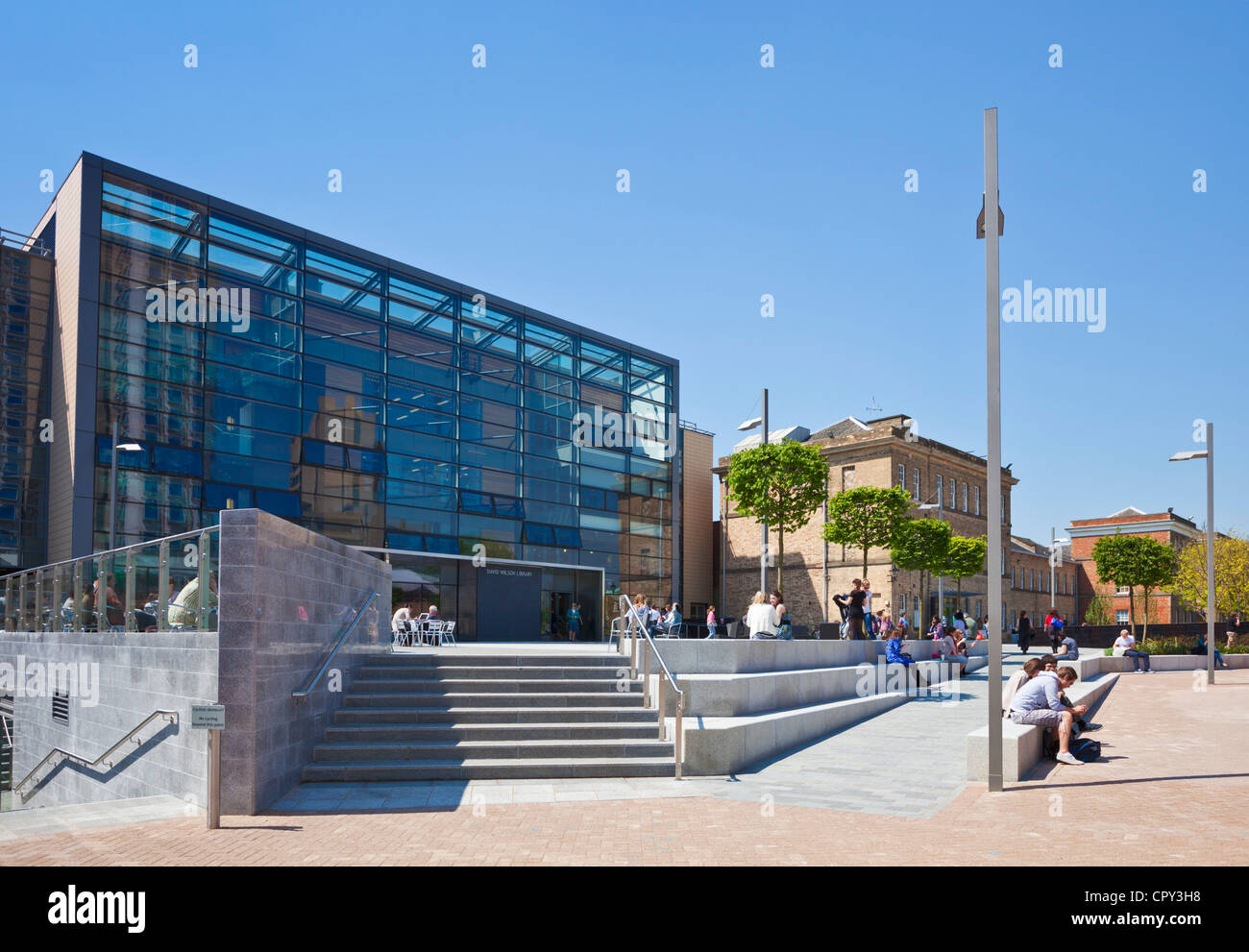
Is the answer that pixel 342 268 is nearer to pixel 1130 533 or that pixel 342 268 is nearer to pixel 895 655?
pixel 895 655

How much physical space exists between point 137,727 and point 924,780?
27.7 feet

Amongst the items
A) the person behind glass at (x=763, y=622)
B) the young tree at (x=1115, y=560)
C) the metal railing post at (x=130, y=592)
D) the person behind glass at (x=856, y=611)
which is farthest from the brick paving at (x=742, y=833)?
the young tree at (x=1115, y=560)

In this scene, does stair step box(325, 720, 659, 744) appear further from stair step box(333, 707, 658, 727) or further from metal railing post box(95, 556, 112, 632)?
metal railing post box(95, 556, 112, 632)

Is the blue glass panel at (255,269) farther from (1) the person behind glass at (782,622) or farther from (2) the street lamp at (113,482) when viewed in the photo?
(1) the person behind glass at (782,622)

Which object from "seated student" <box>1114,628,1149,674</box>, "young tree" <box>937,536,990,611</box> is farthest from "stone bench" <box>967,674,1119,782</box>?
"young tree" <box>937,536,990,611</box>

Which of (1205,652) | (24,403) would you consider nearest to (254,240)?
(24,403)

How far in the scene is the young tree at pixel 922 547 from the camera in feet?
132

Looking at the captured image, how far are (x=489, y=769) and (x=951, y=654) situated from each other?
19.7 metres

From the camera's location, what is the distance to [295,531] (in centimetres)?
1034

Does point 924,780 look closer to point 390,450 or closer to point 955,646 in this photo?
point 955,646

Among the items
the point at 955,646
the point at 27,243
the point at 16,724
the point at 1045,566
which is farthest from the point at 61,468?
the point at 1045,566

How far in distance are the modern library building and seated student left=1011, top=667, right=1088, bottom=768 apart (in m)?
20.4

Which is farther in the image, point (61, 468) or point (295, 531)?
point (61, 468)
